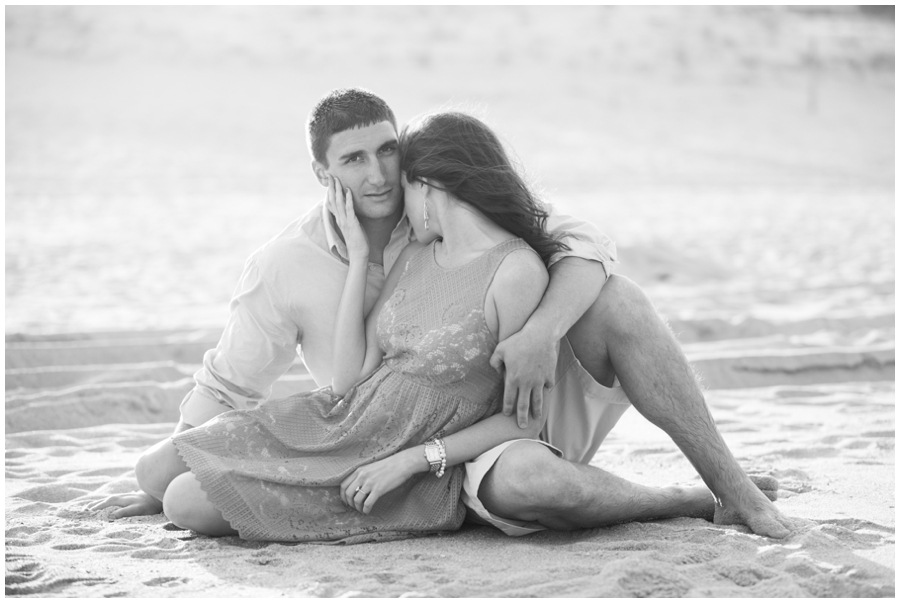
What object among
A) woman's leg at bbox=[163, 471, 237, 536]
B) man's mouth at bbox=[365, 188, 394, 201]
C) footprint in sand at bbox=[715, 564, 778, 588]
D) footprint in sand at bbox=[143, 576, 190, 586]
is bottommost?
footprint in sand at bbox=[715, 564, 778, 588]

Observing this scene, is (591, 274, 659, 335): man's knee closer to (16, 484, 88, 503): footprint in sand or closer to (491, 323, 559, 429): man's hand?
(491, 323, 559, 429): man's hand

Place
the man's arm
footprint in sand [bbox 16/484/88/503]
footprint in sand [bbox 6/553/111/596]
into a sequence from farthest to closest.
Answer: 1. footprint in sand [bbox 16/484/88/503]
2. the man's arm
3. footprint in sand [bbox 6/553/111/596]

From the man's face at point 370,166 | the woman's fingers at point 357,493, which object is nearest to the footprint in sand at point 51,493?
the woman's fingers at point 357,493

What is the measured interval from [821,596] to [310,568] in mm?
1367

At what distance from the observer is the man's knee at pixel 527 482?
8.97 ft

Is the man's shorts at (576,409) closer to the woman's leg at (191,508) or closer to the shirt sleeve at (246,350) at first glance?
the woman's leg at (191,508)

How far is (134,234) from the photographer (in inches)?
433

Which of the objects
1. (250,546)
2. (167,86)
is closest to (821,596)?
(250,546)

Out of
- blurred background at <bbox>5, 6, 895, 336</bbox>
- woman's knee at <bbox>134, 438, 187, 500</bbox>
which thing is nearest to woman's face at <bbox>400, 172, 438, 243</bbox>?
blurred background at <bbox>5, 6, 895, 336</bbox>

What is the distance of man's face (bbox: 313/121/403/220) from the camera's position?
3150 millimetres

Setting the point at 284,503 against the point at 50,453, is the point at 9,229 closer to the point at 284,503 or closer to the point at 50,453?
the point at 50,453

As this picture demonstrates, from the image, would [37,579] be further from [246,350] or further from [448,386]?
[448,386]

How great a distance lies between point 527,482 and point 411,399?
17.6 inches

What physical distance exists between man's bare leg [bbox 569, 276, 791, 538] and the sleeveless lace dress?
34cm
